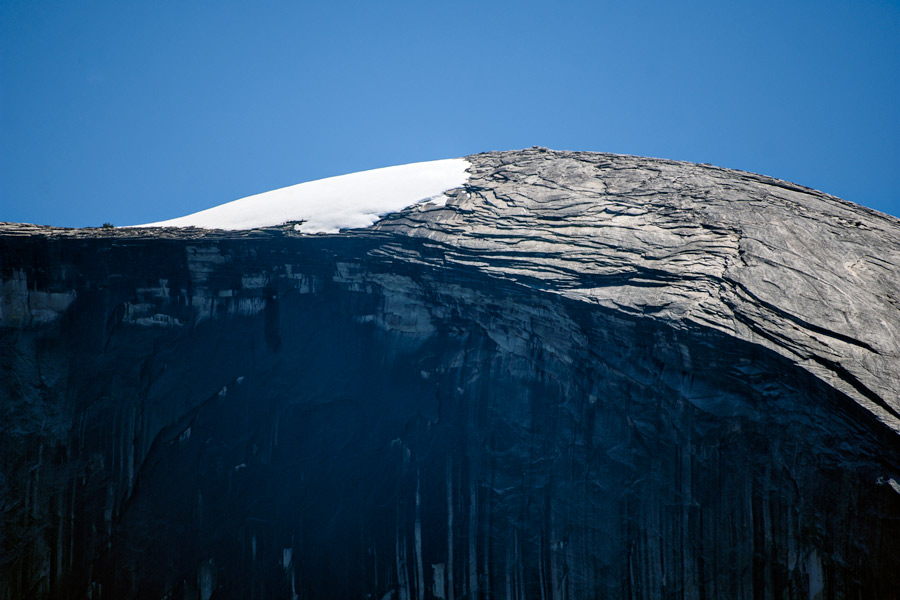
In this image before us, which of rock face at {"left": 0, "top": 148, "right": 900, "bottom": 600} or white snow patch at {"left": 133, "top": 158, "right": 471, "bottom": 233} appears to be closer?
rock face at {"left": 0, "top": 148, "right": 900, "bottom": 600}

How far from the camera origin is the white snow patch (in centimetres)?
1491

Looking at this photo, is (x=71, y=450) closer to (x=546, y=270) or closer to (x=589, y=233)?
(x=546, y=270)

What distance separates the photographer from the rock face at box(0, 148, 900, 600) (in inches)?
391

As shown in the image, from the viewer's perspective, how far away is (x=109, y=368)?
14102 mm

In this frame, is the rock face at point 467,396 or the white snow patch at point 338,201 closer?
the rock face at point 467,396

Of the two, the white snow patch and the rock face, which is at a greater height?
the white snow patch

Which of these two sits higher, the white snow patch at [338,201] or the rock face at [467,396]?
the white snow patch at [338,201]

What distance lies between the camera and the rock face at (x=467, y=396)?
9930 millimetres

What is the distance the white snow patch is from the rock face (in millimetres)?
693

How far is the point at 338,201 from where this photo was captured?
1573 cm

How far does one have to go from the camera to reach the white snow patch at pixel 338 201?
14.9 meters

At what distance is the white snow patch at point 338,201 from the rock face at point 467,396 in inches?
27.3

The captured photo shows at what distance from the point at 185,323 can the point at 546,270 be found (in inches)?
342

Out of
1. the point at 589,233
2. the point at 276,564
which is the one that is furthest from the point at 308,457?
the point at 589,233
